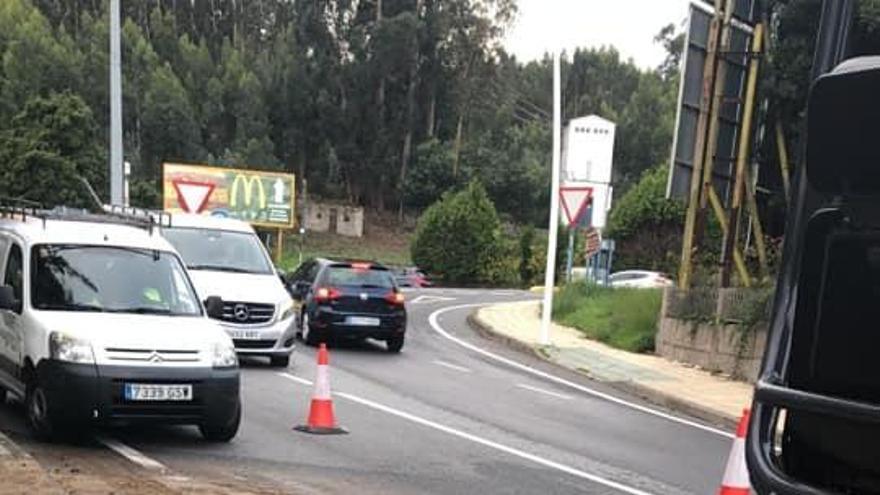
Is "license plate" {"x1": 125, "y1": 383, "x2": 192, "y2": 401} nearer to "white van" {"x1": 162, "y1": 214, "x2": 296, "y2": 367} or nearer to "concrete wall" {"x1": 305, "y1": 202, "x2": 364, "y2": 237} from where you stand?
"white van" {"x1": 162, "y1": 214, "x2": 296, "y2": 367}

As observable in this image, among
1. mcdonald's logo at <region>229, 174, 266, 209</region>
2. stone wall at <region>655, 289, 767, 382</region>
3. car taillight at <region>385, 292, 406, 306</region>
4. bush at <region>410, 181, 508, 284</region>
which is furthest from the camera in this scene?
bush at <region>410, 181, 508, 284</region>

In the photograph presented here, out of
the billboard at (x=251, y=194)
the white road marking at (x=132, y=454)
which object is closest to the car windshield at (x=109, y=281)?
the white road marking at (x=132, y=454)

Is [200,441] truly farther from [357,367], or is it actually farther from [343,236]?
[343,236]

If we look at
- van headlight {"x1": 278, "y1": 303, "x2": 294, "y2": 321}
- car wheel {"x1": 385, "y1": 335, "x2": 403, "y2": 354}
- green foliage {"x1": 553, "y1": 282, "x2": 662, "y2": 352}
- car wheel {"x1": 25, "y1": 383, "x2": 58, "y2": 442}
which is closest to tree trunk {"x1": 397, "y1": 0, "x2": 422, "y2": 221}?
green foliage {"x1": 553, "y1": 282, "x2": 662, "y2": 352}

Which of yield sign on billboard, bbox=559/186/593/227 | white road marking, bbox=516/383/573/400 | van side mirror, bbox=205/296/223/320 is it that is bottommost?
white road marking, bbox=516/383/573/400

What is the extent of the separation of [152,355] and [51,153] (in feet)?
173

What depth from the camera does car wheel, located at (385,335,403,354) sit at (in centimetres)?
1939

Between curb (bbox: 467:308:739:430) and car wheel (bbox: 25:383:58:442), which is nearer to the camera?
car wheel (bbox: 25:383:58:442)

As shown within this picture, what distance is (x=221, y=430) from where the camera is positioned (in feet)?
30.3

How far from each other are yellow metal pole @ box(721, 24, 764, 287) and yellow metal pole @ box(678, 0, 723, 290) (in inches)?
26.1

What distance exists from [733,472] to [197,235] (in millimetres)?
11675

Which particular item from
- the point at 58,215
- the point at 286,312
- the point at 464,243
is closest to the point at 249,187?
the point at 464,243

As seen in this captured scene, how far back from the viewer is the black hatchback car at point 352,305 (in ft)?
62.2

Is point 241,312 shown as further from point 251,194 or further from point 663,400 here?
point 251,194
